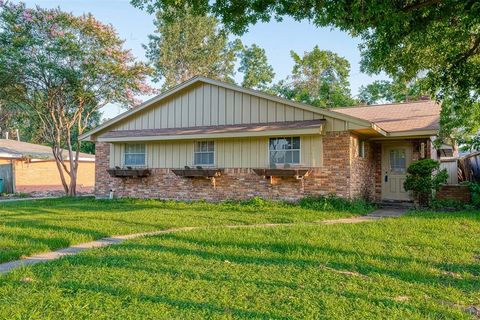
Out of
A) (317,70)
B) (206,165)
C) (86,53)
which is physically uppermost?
(317,70)

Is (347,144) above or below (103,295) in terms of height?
above

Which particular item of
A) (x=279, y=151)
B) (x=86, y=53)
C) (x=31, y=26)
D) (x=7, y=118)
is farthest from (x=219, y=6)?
(x=7, y=118)

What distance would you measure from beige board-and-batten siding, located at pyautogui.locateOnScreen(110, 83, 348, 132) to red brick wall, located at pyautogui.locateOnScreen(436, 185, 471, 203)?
4450 millimetres

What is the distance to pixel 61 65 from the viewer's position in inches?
585

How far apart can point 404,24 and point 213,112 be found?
7.30 meters

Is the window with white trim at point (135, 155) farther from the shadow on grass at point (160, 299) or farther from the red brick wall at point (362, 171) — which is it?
the shadow on grass at point (160, 299)

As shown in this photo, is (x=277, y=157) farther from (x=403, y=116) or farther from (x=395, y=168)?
(x=403, y=116)

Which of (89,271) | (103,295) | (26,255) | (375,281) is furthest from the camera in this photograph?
(26,255)

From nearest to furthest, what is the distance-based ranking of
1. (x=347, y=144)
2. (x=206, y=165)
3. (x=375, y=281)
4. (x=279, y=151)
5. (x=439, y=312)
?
(x=439, y=312), (x=375, y=281), (x=347, y=144), (x=279, y=151), (x=206, y=165)

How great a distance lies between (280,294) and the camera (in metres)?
3.65

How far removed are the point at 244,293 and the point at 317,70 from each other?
3086 centimetres

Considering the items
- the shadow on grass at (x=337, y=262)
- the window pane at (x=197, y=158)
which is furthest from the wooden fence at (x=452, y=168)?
the shadow on grass at (x=337, y=262)

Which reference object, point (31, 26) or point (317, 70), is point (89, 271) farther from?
point (317, 70)

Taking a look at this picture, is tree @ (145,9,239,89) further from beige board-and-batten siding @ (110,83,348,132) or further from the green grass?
the green grass
